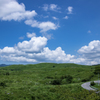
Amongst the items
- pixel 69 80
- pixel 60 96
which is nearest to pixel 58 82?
pixel 69 80

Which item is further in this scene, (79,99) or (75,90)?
(75,90)

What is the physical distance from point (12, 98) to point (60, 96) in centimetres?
1337

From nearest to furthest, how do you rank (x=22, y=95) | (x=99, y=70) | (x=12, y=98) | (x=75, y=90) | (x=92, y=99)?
(x=92, y=99)
(x=12, y=98)
(x=22, y=95)
(x=75, y=90)
(x=99, y=70)

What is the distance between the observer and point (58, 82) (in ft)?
191

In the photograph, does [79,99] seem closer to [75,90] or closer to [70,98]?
[70,98]

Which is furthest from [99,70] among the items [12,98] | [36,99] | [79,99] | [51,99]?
[12,98]

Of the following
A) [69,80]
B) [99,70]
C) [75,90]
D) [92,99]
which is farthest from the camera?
[69,80]

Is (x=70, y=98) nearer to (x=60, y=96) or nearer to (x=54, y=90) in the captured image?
(x=60, y=96)

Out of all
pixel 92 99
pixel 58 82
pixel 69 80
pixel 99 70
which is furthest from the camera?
pixel 69 80

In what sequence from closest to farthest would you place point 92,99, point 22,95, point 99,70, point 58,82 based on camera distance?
1. point 92,99
2. point 22,95
3. point 99,70
4. point 58,82

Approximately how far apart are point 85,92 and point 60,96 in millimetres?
7404

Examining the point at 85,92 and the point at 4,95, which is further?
the point at 85,92

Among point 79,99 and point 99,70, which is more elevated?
point 99,70

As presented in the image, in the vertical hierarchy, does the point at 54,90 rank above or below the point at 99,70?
below
